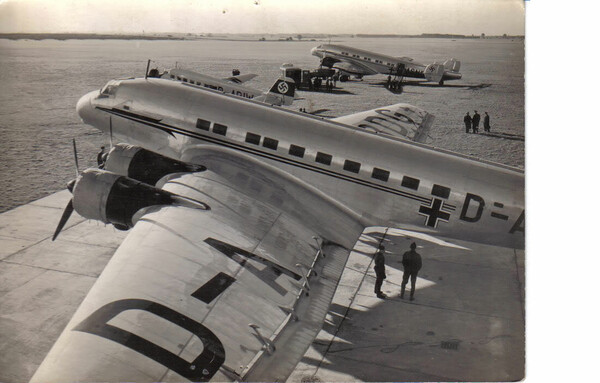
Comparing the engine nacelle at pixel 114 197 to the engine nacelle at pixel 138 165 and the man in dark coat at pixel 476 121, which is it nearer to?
the engine nacelle at pixel 138 165

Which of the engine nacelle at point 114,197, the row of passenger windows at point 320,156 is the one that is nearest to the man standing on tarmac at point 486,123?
the row of passenger windows at point 320,156

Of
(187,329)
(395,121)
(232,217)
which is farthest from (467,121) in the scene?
(187,329)

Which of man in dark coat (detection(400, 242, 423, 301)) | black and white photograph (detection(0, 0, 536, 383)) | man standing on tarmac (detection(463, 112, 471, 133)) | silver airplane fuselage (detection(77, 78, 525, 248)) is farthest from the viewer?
man standing on tarmac (detection(463, 112, 471, 133))

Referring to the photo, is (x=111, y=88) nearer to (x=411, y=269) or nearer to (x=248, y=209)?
(x=248, y=209)

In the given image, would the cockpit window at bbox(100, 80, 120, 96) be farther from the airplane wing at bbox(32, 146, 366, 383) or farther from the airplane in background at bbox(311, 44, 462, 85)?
the airplane in background at bbox(311, 44, 462, 85)

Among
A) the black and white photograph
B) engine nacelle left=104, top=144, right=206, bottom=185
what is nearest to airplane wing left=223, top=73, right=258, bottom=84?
the black and white photograph
